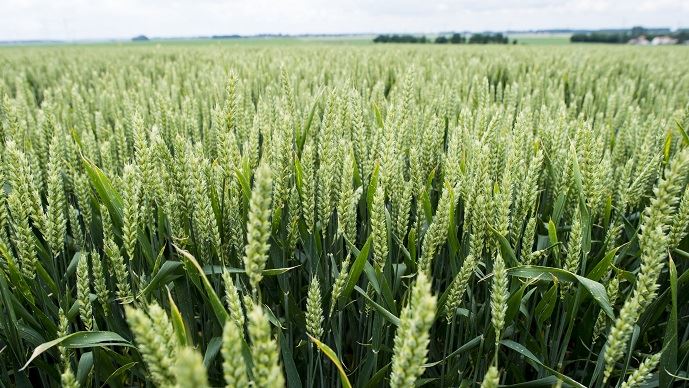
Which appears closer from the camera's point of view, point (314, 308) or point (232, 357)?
point (232, 357)

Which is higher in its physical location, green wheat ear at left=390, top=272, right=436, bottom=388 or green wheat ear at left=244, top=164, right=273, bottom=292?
green wheat ear at left=244, top=164, right=273, bottom=292

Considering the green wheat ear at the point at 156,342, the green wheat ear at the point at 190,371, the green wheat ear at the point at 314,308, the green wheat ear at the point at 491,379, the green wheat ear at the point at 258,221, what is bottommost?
the green wheat ear at the point at 314,308

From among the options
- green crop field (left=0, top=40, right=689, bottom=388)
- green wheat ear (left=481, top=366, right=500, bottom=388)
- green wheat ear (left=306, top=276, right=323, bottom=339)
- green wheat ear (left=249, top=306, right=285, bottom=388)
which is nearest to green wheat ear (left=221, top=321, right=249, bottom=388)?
green wheat ear (left=249, top=306, right=285, bottom=388)

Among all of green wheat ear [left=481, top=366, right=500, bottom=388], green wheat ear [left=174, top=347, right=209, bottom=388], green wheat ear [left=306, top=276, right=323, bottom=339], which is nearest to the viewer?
green wheat ear [left=174, top=347, right=209, bottom=388]

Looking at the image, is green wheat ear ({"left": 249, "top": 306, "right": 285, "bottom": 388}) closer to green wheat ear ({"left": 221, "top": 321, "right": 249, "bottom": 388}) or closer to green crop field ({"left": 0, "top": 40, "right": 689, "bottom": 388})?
green wheat ear ({"left": 221, "top": 321, "right": 249, "bottom": 388})

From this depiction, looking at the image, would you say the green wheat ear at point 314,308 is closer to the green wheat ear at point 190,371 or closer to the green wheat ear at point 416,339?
the green wheat ear at point 416,339

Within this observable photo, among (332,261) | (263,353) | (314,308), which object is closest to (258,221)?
(263,353)

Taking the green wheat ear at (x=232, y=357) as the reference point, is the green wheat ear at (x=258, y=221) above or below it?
above

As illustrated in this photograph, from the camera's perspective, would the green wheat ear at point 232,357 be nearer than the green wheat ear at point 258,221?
Yes

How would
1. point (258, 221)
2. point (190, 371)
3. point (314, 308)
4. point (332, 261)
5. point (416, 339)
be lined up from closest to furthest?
1. point (190, 371)
2. point (416, 339)
3. point (258, 221)
4. point (314, 308)
5. point (332, 261)

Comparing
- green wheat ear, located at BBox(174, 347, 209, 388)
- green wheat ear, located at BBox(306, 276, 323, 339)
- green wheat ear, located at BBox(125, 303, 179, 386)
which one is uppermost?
green wheat ear, located at BBox(174, 347, 209, 388)

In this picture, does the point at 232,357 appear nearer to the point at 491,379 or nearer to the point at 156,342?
the point at 156,342

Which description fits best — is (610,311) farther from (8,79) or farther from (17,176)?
(8,79)

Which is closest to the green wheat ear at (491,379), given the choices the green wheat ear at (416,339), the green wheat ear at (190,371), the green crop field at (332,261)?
the green wheat ear at (416,339)
